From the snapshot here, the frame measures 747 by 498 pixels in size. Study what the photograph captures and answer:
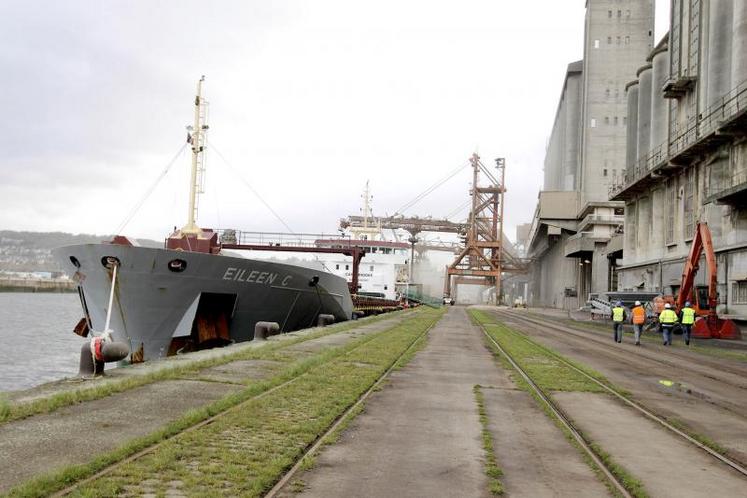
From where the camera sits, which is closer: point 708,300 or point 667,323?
point 667,323

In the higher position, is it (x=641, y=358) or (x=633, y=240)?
(x=633, y=240)

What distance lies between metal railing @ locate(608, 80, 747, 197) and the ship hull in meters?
24.3

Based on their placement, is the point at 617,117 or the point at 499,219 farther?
the point at 499,219

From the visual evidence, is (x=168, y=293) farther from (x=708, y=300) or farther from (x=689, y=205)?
(x=689, y=205)

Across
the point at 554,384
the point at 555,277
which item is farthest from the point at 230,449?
the point at 555,277

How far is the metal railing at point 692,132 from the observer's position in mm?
33594

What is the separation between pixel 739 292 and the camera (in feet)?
101

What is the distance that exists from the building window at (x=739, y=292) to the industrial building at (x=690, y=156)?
1.9 inches

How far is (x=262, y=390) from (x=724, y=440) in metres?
6.76

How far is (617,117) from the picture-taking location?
79.2 metres

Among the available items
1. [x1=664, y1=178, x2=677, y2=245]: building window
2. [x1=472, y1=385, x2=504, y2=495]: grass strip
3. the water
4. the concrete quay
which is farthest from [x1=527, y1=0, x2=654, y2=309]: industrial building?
[x1=472, y1=385, x2=504, y2=495]: grass strip

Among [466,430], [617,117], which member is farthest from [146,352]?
[617,117]

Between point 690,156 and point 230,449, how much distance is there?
1589 inches

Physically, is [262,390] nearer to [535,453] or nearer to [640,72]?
[535,453]
